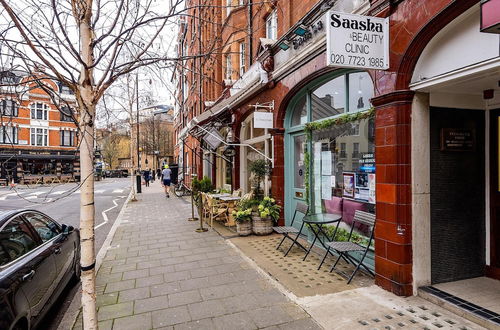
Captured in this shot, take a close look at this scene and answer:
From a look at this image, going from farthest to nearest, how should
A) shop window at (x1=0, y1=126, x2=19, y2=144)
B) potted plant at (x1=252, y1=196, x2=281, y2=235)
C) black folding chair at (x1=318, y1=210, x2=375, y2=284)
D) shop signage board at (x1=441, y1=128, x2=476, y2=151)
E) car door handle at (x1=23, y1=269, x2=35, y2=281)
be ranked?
1. potted plant at (x1=252, y1=196, x2=281, y2=235)
2. black folding chair at (x1=318, y1=210, x2=375, y2=284)
3. shop signage board at (x1=441, y1=128, x2=476, y2=151)
4. car door handle at (x1=23, y1=269, x2=35, y2=281)
5. shop window at (x1=0, y1=126, x2=19, y2=144)

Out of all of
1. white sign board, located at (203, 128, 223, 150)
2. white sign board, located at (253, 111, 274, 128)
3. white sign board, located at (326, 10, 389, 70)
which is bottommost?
white sign board, located at (203, 128, 223, 150)

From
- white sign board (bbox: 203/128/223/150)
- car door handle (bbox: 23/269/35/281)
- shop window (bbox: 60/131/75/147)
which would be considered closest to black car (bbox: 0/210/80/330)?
car door handle (bbox: 23/269/35/281)

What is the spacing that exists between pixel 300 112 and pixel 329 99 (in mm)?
1280

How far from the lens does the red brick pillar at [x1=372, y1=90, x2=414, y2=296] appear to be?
3.92 meters

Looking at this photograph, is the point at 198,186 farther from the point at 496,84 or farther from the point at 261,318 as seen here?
the point at 496,84

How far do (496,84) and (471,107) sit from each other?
0.45 m

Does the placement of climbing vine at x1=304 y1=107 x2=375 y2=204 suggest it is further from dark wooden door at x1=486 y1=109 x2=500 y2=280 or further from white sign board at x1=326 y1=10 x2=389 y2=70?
dark wooden door at x1=486 y1=109 x2=500 y2=280

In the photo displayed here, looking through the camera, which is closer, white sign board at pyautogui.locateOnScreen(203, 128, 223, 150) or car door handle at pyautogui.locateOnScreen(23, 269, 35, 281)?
car door handle at pyautogui.locateOnScreen(23, 269, 35, 281)

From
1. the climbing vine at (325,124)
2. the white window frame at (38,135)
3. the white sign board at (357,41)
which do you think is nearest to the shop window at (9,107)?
the white sign board at (357,41)

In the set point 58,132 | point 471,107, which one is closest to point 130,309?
point 471,107

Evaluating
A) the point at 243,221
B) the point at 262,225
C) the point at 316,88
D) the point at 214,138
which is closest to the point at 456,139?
the point at 316,88

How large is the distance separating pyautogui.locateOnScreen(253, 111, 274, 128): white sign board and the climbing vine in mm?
1347

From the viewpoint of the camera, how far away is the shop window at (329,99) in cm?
585

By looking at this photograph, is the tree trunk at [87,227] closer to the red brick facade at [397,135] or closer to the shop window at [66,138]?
the red brick facade at [397,135]
